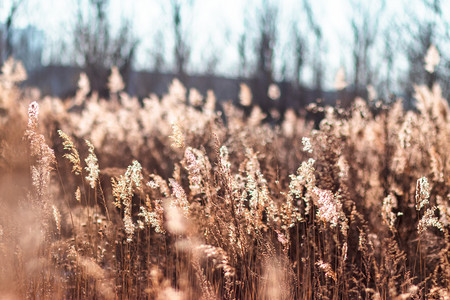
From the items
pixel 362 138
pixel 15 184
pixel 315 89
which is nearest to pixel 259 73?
pixel 315 89

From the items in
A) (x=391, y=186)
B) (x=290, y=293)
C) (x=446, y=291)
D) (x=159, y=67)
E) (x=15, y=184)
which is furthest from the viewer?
(x=159, y=67)

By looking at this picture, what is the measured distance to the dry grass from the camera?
6.65 feet

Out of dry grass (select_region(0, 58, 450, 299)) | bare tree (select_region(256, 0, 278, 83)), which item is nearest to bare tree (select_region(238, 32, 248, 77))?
bare tree (select_region(256, 0, 278, 83))

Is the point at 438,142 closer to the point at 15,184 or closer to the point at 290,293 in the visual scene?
the point at 290,293

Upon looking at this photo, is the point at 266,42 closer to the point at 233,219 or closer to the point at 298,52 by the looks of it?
the point at 298,52

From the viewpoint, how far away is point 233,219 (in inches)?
76.4

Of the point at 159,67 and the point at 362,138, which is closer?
the point at 362,138

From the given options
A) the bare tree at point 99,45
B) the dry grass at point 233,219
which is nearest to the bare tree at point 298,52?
the bare tree at point 99,45

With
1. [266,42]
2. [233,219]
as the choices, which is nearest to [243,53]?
[266,42]

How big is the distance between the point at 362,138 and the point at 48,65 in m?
25.5

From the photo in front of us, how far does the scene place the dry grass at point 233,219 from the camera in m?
2.03

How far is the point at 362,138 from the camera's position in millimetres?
4469

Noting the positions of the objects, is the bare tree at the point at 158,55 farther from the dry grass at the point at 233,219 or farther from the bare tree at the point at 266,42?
the dry grass at the point at 233,219

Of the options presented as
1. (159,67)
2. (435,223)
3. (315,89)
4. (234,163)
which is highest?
(159,67)
